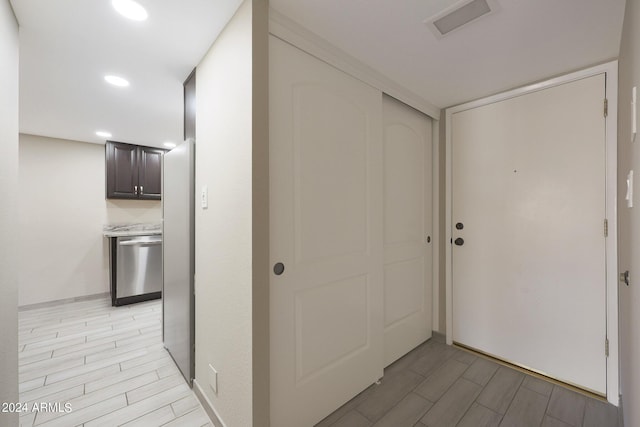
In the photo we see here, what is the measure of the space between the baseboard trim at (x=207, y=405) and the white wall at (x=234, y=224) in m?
0.03

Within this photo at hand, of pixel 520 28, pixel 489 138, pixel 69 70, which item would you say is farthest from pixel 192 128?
pixel 489 138

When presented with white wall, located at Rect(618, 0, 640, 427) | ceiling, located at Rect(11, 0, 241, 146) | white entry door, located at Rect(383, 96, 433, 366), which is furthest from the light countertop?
white wall, located at Rect(618, 0, 640, 427)

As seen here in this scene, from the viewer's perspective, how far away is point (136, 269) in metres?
3.67

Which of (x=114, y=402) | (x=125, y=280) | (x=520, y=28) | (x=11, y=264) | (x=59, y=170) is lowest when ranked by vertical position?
(x=114, y=402)

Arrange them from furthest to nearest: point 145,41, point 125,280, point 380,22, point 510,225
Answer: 1. point 125,280
2. point 510,225
3. point 145,41
4. point 380,22

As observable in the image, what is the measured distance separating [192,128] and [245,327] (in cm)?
148

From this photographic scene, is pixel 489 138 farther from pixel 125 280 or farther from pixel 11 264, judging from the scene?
pixel 125 280

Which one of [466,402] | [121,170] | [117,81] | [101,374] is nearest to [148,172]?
[121,170]

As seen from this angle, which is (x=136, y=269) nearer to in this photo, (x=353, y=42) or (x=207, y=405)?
(x=207, y=405)

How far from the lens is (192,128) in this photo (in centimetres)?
196

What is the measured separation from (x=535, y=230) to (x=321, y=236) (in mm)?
1717

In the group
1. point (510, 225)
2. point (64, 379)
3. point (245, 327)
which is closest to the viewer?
point (245, 327)

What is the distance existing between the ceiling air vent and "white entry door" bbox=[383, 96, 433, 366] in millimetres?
710

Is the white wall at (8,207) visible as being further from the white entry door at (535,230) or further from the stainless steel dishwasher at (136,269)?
the white entry door at (535,230)
